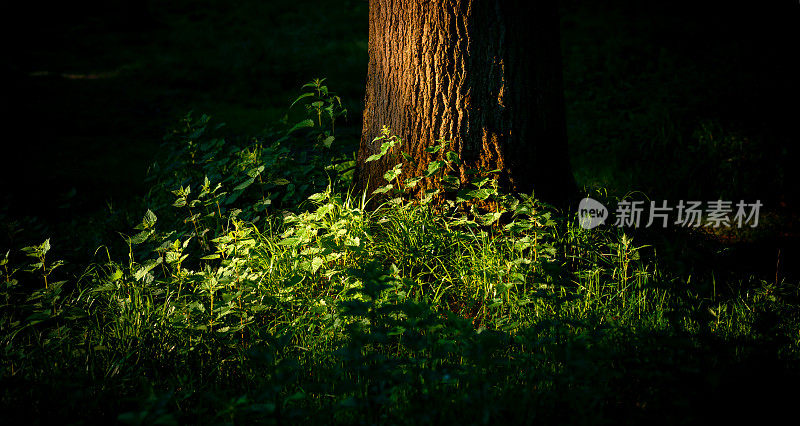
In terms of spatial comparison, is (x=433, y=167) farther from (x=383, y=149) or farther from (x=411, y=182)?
(x=383, y=149)

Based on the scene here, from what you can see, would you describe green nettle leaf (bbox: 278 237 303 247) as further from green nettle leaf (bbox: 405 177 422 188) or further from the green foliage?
green nettle leaf (bbox: 405 177 422 188)

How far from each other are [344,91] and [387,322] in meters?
6.24

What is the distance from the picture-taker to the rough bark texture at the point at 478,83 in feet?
10.4

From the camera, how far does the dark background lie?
5000 millimetres

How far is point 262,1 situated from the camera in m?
15.0

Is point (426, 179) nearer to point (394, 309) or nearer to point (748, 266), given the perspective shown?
point (394, 309)

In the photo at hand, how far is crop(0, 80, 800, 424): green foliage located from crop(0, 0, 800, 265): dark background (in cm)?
182

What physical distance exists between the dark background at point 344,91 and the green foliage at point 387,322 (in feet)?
5.98

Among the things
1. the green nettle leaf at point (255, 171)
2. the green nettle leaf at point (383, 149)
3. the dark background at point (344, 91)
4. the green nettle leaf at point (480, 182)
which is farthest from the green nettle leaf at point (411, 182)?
the dark background at point (344, 91)

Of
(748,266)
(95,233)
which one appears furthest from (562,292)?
(95,233)

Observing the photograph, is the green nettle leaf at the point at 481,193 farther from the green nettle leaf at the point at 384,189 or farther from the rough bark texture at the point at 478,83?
the green nettle leaf at the point at 384,189

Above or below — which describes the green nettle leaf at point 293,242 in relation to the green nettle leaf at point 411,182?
below

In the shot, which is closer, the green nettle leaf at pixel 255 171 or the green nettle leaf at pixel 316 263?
the green nettle leaf at pixel 316 263

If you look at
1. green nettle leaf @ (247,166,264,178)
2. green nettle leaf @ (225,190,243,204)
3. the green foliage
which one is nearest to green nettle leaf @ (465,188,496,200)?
the green foliage
